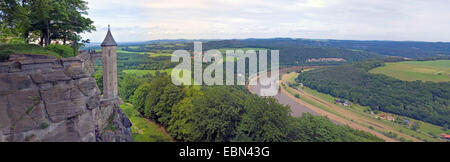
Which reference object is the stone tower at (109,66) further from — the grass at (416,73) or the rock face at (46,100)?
the grass at (416,73)

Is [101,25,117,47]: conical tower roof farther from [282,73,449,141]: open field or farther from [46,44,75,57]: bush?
[282,73,449,141]: open field

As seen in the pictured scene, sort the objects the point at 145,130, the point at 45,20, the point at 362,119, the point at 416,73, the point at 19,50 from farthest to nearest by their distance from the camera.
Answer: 1. the point at 416,73
2. the point at 362,119
3. the point at 145,130
4. the point at 45,20
5. the point at 19,50

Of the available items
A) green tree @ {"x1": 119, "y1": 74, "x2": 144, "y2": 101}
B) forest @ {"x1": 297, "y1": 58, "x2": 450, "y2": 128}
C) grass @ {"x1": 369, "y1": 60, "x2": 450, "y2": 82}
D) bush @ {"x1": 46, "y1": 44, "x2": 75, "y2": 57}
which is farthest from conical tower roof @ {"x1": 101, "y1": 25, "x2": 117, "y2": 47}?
grass @ {"x1": 369, "y1": 60, "x2": 450, "y2": 82}

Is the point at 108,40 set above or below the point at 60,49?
above

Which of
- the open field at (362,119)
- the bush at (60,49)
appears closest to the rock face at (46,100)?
the bush at (60,49)

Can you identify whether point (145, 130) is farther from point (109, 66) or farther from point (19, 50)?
point (19, 50)

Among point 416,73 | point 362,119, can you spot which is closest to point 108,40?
point 362,119
